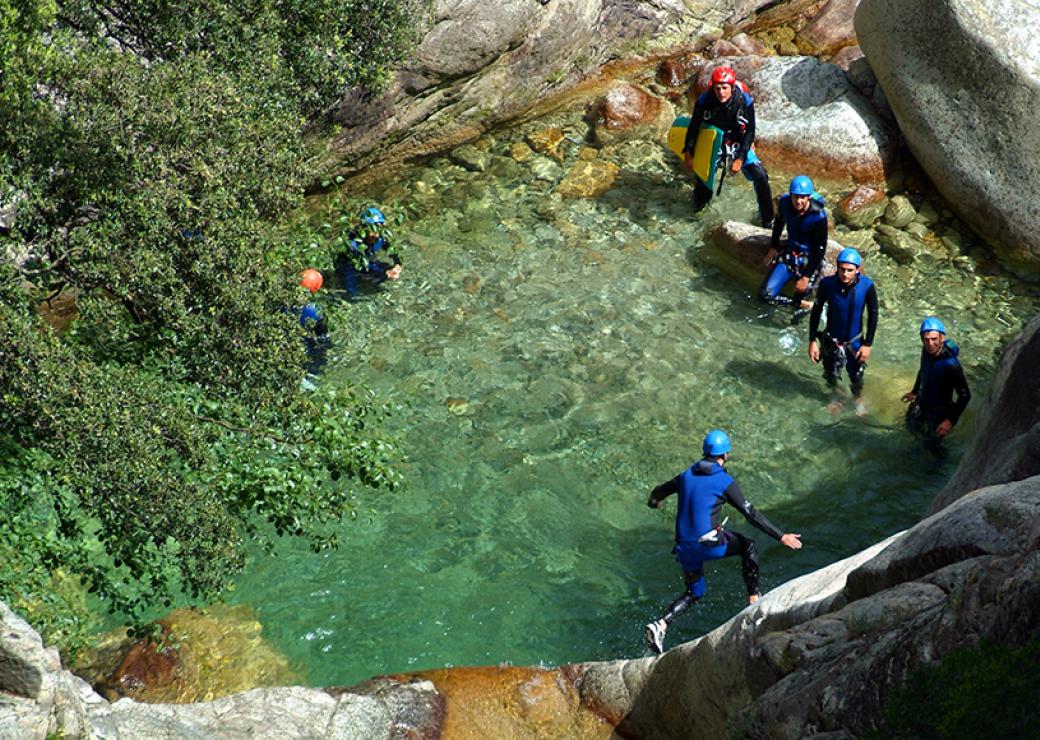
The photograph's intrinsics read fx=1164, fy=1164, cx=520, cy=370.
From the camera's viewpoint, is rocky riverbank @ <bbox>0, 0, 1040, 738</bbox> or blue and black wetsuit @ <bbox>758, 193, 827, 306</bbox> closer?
rocky riverbank @ <bbox>0, 0, 1040, 738</bbox>

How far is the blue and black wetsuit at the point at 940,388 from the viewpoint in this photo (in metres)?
12.0

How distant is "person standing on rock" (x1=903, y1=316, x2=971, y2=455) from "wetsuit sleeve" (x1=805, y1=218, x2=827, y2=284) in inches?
104

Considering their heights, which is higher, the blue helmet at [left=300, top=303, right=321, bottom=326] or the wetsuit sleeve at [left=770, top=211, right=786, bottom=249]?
the blue helmet at [left=300, top=303, right=321, bottom=326]

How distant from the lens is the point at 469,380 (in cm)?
1422

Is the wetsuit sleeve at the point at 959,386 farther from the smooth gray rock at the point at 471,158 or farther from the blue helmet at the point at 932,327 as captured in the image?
the smooth gray rock at the point at 471,158

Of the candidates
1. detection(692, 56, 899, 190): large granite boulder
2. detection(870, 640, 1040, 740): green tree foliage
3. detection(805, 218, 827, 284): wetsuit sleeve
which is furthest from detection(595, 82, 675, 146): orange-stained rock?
detection(870, 640, 1040, 740): green tree foliage

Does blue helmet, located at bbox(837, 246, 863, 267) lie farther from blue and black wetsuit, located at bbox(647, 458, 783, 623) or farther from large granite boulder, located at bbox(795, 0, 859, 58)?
large granite boulder, located at bbox(795, 0, 859, 58)

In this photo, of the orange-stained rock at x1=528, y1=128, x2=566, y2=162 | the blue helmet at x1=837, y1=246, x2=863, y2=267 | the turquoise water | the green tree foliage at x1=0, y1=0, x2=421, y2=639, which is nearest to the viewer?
the green tree foliage at x1=0, y1=0, x2=421, y2=639

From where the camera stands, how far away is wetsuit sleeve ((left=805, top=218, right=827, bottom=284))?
47.6 ft

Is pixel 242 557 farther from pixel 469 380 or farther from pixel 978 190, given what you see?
pixel 978 190

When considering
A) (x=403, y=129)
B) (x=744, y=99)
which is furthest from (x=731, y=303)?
(x=403, y=129)

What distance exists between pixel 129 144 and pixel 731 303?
896 centimetres

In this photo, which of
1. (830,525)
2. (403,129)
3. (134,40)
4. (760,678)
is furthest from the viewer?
(403,129)


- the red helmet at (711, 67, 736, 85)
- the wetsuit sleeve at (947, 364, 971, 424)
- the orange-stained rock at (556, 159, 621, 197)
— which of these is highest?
the red helmet at (711, 67, 736, 85)
